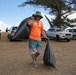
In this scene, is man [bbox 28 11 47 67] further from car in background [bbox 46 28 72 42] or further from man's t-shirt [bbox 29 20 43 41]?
car in background [bbox 46 28 72 42]

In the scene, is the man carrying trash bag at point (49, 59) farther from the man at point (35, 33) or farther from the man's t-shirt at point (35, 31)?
the man's t-shirt at point (35, 31)

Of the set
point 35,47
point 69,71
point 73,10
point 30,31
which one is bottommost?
point 69,71

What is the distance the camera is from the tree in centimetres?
3356

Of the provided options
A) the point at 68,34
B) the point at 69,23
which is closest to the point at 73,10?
the point at 69,23

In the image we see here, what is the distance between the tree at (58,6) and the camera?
110 feet

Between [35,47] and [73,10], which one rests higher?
[73,10]

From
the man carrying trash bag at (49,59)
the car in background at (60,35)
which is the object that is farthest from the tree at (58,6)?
the man carrying trash bag at (49,59)

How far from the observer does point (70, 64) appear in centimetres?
1013

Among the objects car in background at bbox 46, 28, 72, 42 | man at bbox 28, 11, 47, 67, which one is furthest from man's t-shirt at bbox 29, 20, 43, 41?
car in background at bbox 46, 28, 72, 42

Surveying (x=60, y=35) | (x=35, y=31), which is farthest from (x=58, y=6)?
(x=35, y=31)

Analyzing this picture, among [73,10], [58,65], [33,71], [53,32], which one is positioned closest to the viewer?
[33,71]

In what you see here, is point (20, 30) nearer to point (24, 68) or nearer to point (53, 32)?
point (24, 68)

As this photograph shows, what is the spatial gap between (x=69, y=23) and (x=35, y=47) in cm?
3170

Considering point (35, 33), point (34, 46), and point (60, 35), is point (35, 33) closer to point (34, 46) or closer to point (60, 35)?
point (34, 46)
